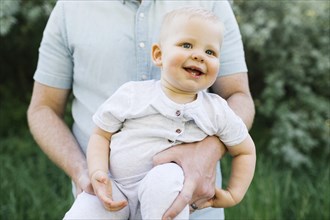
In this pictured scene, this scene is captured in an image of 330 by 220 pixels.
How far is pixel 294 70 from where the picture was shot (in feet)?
14.5

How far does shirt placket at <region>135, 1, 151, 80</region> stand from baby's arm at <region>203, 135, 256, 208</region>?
0.50 m

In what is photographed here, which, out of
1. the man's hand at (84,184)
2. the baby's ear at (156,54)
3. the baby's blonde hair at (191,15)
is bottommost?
the man's hand at (84,184)

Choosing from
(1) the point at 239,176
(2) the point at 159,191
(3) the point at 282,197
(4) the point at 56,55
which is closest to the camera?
(2) the point at 159,191

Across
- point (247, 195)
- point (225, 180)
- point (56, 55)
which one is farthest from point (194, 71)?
point (225, 180)

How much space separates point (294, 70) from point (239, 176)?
270 cm

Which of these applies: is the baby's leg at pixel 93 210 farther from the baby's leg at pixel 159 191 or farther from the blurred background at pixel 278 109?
the blurred background at pixel 278 109

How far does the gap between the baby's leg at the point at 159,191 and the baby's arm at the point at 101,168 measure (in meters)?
0.08

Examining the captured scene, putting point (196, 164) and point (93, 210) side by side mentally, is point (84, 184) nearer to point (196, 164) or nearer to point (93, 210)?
point (93, 210)

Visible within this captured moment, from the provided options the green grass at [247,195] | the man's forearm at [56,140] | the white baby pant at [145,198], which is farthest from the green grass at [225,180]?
the white baby pant at [145,198]

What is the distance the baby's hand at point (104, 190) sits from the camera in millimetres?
1738

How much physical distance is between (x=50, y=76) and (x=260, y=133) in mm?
2935

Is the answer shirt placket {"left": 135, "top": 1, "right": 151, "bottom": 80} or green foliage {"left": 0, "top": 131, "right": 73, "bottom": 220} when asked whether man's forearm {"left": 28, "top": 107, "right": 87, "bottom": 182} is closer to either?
shirt placket {"left": 135, "top": 1, "right": 151, "bottom": 80}

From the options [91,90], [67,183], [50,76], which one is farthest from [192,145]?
[67,183]

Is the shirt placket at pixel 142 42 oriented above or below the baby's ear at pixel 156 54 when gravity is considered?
below
